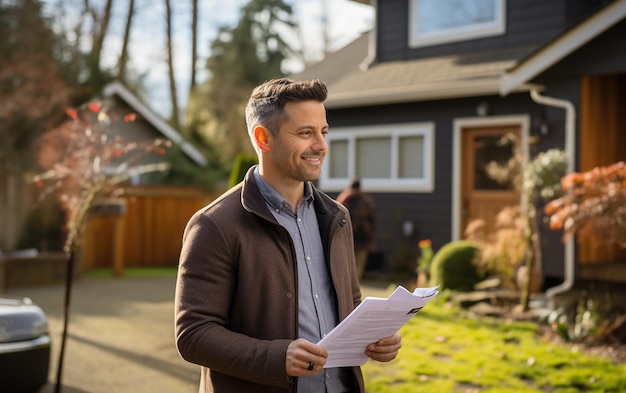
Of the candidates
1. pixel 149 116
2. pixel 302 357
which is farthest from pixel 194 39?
pixel 302 357

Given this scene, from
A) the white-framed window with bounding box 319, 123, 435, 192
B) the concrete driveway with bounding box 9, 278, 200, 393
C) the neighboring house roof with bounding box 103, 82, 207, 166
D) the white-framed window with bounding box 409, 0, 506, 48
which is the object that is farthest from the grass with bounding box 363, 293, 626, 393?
the neighboring house roof with bounding box 103, 82, 207, 166

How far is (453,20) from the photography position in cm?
1469

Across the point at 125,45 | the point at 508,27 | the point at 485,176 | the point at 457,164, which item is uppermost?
the point at 125,45

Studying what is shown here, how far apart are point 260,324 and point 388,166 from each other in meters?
12.7

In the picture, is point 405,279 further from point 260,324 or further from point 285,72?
point 285,72

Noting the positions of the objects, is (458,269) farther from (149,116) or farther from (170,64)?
(170,64)

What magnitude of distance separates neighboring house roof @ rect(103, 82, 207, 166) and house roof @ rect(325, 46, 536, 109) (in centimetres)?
799

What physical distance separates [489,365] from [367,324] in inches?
208

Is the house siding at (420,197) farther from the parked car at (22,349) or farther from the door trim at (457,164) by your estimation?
the parked car at (22,349)

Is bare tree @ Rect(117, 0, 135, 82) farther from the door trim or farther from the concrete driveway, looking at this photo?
the door trim

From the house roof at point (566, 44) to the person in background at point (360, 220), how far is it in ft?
10.4

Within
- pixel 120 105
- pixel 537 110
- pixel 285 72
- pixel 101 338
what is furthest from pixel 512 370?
pixel 285 72

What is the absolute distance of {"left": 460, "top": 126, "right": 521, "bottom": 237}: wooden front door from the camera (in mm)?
13211

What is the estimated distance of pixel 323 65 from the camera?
63.8 ft
